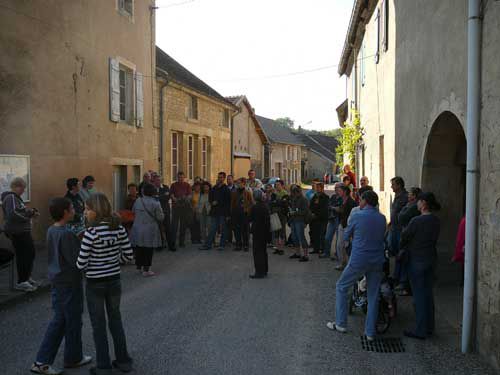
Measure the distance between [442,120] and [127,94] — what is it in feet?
34.4

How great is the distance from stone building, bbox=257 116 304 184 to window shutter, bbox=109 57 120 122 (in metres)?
28.1

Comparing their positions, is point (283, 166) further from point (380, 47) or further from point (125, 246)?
point (125, 246)

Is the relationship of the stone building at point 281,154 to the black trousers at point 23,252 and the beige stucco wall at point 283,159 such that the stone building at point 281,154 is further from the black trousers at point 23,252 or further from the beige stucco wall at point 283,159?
the black trousers at point 23,252

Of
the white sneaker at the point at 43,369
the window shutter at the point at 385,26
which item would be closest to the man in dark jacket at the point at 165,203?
the window shutter at the point at 385,26

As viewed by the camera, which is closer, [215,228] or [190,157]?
[215,228]

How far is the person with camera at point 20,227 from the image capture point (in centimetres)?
744

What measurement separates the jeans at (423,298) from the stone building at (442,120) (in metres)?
0.63

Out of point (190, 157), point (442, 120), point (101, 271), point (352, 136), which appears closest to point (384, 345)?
point (101, 271)

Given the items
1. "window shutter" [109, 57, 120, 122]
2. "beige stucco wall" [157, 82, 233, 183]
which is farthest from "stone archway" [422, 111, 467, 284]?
"beige stucco wall" [157, 82, 233, 183]

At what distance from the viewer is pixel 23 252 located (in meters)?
7.66

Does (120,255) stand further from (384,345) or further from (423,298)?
(423,298)

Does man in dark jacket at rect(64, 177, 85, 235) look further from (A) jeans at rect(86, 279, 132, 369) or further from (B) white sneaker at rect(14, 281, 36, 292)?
(A) jeans at rect(86, 279, 132, 369)

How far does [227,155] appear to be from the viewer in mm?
26562

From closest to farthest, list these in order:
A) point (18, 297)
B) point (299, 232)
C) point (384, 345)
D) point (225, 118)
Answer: point (384, 345) < point (18, 297) < point (299, 232) < point (225, 118)
